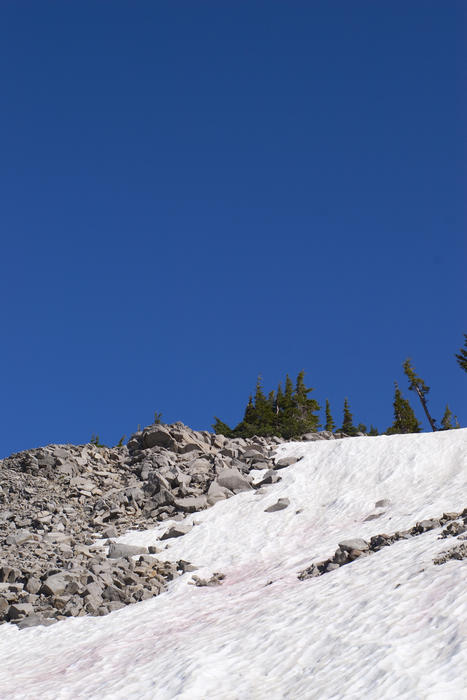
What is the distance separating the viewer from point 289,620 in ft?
42.3

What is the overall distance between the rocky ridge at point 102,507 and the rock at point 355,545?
469cm

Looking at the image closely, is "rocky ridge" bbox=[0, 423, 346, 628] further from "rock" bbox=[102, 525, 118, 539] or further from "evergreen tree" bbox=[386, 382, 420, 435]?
"evergreen tree" bbox=[386, 382, 420, 435]

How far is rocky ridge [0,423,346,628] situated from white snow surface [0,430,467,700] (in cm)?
85

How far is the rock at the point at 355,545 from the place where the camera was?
1698cm

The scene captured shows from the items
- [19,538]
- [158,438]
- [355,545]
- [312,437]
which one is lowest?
[355,545]

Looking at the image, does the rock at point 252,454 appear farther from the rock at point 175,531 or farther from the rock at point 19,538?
the rock at point 19,538

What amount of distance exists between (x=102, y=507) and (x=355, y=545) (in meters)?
13.6

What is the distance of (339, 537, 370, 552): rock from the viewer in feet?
55.7

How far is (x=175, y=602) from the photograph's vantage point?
17766 mm

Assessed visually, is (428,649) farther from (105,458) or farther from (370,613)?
(105,458)

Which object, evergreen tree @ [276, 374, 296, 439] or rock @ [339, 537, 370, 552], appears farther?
evergreen tree @ [276, 374, 296, 439]

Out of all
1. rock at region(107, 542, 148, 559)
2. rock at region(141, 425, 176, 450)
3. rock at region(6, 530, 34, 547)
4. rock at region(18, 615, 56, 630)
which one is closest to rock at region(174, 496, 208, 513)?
rock at region(107, 542, 148, 559)

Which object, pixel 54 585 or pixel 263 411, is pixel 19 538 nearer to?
pixel 54 585

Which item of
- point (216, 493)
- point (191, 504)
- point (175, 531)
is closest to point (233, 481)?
point (216, 493)
